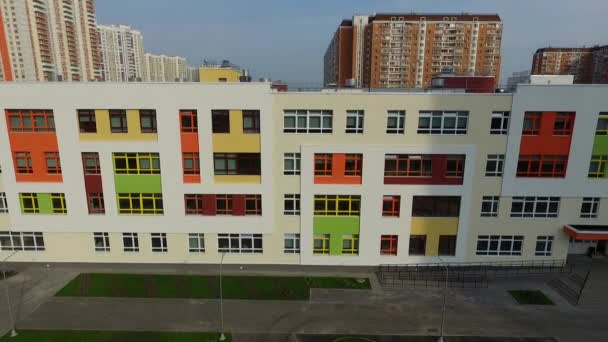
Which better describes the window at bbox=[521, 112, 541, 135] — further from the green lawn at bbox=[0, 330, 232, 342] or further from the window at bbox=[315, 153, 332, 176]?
the green lawn at bbox=[0, 330, 232, 342]

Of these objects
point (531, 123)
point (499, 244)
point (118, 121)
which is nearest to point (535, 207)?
point (499, 244)

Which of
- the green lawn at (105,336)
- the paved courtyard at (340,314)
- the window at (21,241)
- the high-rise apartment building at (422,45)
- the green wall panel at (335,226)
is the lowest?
the paved courtyard at (340,314)

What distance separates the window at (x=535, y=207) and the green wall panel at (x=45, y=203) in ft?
112

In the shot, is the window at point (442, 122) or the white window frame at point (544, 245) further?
the white window frame at point (544, 245)

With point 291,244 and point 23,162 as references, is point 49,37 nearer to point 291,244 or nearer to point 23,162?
point 23,162

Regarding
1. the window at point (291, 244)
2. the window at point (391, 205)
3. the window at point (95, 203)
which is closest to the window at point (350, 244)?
the window at point (391, 205)

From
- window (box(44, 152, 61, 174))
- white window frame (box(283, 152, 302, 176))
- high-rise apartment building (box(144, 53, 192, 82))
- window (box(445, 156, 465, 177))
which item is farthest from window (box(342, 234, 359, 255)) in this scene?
high-rise apartment building (box(144, 53, 192, 82))

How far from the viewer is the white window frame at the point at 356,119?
2384cm

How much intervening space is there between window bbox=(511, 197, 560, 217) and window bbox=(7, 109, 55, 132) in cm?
3385

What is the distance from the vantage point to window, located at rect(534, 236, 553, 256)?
25.8 metres

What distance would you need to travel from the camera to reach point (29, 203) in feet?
84.0

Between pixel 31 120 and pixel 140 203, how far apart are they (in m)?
9.33

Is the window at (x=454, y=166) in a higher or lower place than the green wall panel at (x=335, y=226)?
higher

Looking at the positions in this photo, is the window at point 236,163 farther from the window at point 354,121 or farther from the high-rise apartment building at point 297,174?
the window at point 354,121
